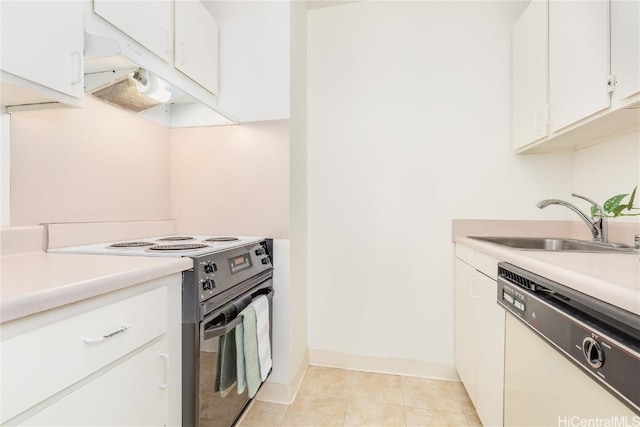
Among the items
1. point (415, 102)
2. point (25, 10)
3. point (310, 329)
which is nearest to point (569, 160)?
point (415, 102)

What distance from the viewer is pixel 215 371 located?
47.1 inches

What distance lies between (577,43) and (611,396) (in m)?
1.36

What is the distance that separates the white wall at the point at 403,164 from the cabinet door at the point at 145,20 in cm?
100

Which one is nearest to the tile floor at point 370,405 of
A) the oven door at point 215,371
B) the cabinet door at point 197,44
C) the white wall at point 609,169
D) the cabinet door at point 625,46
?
the oven door at point 215,371

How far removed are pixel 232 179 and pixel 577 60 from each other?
1.77 metres

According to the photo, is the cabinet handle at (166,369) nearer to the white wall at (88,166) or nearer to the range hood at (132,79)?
the white wall at (88,166)

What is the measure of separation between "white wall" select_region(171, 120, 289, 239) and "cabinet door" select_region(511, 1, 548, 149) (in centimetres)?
133

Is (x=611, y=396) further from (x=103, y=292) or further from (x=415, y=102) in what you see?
(x=415, y=102)

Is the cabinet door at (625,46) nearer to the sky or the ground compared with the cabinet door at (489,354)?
nearer to the sky

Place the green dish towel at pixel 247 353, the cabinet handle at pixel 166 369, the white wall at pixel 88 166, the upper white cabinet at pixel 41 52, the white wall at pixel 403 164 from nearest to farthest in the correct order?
the upper white cabinet at pixel 41 52 → the cabinet handle at pixel 166 369 → the white wall at pixel 88 166 → the green dish towel at pixel 247 353 → the white wall at pixel 403 164

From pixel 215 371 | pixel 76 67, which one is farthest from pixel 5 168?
pixel 215 371

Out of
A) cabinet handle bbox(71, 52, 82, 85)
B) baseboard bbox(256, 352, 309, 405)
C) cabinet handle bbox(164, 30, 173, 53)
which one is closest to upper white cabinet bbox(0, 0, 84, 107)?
cabinet handle bbox(71, 52, 82, 85)

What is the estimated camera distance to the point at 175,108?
1833 mm

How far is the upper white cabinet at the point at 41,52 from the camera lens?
871 millimetres
